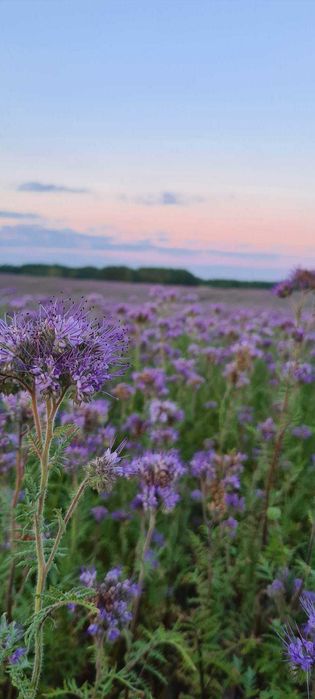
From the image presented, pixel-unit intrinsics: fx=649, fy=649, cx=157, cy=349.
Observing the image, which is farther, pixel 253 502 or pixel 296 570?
pixel 253 502

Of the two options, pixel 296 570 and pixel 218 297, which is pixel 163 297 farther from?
pixel 218 297

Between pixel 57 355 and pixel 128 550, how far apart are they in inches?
103

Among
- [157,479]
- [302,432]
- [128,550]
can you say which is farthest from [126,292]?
[157,479]

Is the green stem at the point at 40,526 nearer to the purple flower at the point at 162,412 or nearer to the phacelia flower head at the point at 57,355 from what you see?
the phacelia flower head at the point at 57,355

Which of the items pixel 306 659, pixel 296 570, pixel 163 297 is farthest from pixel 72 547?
pixel 163 297

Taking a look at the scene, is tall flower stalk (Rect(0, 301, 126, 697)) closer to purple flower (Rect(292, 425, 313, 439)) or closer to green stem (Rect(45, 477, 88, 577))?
green stem (Rect(45, 477, 88, 577))

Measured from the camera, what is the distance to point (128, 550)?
4.24 metres

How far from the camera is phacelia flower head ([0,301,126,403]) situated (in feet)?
6.40

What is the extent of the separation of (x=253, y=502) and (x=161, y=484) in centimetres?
130

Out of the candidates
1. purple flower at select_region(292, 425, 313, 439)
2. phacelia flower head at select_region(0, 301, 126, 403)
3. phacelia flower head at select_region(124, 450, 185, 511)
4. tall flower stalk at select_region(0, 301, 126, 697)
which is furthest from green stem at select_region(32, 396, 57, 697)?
purple flower at select_region(292, 425, 313, 439)

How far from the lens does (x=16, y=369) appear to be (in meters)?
2.00

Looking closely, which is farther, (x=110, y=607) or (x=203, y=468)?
(x=203, y=468)

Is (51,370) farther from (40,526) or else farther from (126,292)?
(126,292)

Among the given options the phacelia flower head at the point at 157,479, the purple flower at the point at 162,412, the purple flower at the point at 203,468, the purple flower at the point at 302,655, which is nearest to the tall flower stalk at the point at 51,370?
the purple flower at the point at 302,655
